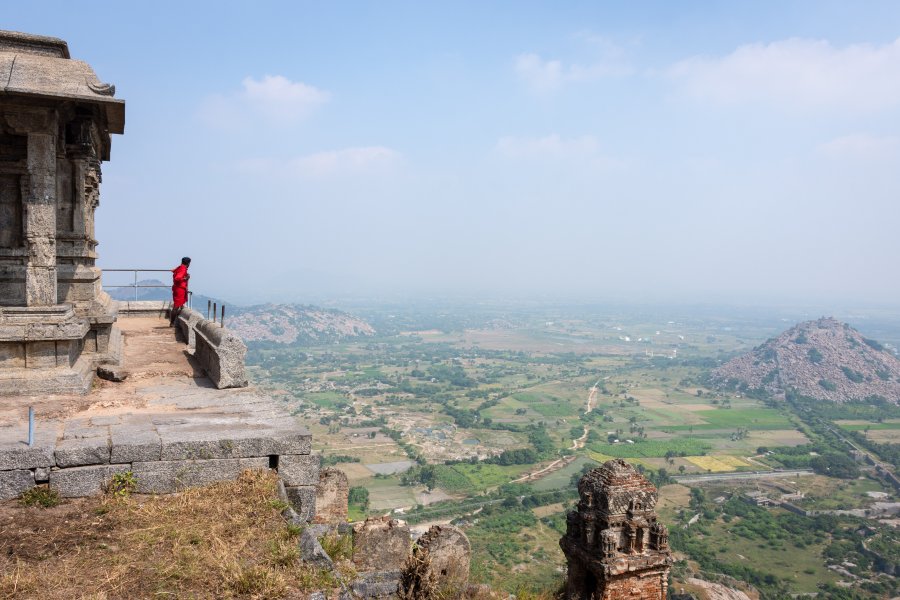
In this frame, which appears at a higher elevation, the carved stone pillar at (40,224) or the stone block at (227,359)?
the carved stone pillar at (40,224)

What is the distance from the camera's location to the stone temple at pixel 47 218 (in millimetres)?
8180

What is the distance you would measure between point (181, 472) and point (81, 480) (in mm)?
861

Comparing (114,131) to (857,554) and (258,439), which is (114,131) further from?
(857,554)

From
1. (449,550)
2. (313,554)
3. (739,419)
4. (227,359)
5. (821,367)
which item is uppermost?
(227,359)

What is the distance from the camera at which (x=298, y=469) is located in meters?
6.70

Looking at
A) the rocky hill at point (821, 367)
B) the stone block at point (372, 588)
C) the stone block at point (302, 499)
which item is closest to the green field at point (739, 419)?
the rocky hill at point (821, 367)

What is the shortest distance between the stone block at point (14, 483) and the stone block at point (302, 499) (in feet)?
7.74

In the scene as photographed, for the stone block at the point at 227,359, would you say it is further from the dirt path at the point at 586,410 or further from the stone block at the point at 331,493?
the dirt path at the point at 586,410

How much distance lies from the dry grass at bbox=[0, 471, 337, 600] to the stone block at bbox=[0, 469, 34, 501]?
190 mm

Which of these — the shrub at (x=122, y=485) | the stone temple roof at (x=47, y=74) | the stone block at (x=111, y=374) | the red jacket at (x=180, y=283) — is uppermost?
the stone temple roof at (x=47, y=74)

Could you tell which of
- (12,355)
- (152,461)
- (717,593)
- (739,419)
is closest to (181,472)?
(152,461)

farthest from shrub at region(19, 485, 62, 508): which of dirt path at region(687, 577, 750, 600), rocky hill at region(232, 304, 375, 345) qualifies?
rocky hill at region(232, 304, 375, 345)

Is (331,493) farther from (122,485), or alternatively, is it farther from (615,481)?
(615,481)

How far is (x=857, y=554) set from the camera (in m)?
37.6
